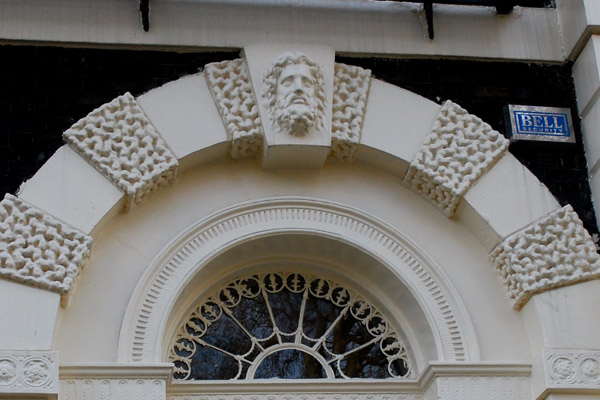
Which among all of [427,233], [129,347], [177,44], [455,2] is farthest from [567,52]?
[129,347]

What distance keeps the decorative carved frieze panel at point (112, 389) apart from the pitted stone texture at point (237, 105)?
6.20 ft

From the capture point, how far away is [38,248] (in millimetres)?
7453

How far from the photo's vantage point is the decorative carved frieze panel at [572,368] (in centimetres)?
749

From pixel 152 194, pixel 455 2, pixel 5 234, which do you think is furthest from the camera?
pixel 455 2

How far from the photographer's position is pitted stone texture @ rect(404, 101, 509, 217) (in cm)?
827

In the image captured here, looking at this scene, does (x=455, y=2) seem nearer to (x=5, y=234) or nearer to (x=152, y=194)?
(x=152, y=194)

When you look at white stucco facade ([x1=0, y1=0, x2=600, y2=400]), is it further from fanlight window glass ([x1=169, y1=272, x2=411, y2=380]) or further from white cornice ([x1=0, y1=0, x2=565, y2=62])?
fanlight window glass ([x1=169, y1=272, x2=411, y2=380])

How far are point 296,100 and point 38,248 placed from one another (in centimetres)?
207

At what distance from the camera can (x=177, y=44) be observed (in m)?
8.54

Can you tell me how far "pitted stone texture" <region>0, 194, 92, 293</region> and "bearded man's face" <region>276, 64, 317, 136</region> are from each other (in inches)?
64.8

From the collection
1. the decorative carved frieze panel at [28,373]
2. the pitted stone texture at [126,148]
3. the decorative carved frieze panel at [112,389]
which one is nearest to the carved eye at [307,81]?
the pitted stone texture at [126,148]

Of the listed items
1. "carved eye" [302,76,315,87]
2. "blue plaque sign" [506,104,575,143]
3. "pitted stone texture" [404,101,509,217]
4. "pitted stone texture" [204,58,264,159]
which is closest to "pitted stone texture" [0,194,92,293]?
"pitted stone texture" [204,58,264,159]

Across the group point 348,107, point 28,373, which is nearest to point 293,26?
point 348,107

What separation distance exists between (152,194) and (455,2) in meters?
2.72
